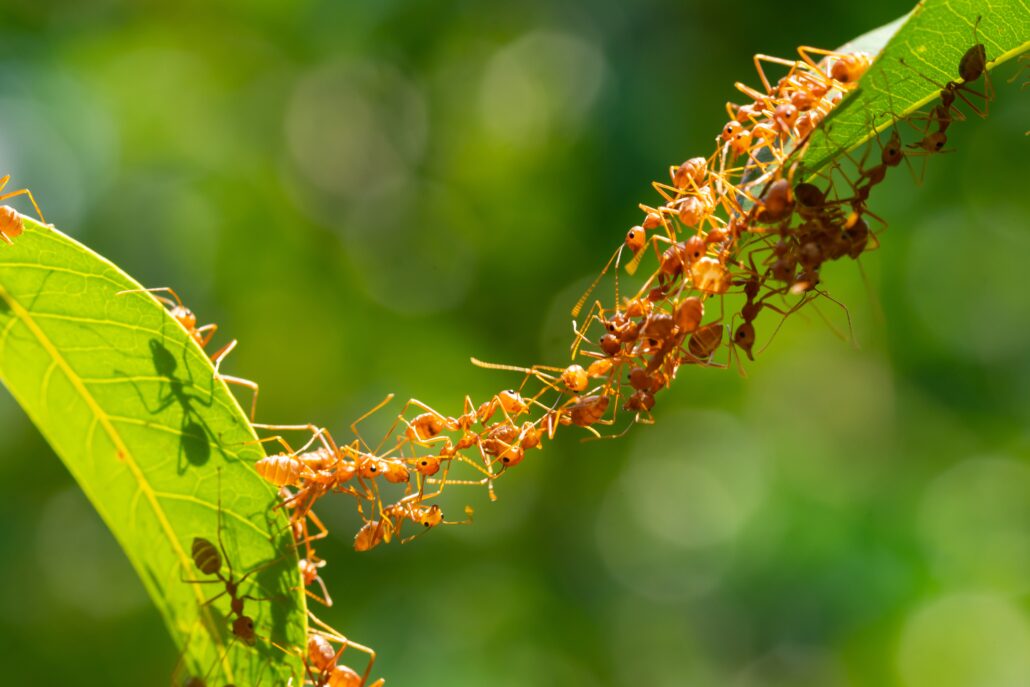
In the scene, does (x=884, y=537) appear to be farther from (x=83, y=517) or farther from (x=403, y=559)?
(x=83, y=517)

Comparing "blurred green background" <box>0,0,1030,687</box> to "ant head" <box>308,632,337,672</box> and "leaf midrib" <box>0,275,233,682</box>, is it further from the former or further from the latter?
"leaf midrib" <box>0,275,233,682</box>

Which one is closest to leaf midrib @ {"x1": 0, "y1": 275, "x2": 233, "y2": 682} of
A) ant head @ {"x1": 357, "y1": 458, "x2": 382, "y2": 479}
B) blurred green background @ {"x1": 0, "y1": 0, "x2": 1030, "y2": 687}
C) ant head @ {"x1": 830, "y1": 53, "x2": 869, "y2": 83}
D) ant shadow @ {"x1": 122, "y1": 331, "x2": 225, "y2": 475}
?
ant shadow @ {"x1": 122, "y1": 331, "x2": 225, "y2": 475}

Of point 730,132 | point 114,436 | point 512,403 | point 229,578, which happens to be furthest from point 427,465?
point 730,132

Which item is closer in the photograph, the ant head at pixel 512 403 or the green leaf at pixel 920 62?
the green leaf at pixel 920 62

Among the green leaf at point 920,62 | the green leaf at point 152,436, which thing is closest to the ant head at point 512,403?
the green leaf at point 152,436

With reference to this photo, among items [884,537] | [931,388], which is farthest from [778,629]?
[931,388]

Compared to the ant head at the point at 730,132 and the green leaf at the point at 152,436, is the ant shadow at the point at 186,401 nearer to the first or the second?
the green leaf at the point at 152,436

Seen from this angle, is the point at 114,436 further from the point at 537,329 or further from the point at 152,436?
the point at 537,329
